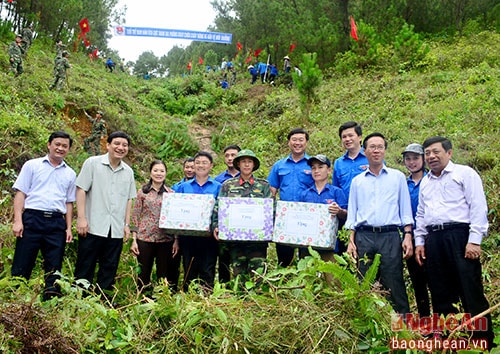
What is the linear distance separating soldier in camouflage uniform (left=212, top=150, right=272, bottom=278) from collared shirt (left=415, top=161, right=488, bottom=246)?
52.6 inches

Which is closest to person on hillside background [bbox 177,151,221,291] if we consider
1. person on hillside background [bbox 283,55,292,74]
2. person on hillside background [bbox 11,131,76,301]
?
person on hillside background [bbox 11,131,76,301]

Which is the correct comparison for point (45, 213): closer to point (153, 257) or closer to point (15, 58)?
point (153, 257)

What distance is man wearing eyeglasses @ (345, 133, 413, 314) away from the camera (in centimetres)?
357

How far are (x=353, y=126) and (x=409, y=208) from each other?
0.98m

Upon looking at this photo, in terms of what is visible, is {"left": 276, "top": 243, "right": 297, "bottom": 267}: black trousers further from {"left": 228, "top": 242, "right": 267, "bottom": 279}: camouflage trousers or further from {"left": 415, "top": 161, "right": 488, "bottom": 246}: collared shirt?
{"left": 415, "top": 161, "right": 488, "bottom": 246}: collared shirt

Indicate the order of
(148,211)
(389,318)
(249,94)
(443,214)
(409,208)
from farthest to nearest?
(249,94), (148,211), (409,208), (443,214), (389,318)

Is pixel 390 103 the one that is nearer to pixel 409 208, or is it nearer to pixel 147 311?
A: pixel 409 208

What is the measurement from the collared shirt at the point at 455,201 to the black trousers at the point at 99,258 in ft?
8.85

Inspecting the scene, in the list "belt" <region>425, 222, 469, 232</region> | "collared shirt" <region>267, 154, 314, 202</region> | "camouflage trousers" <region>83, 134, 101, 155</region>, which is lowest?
"belt" <region>425, 222, 469, 232</region>

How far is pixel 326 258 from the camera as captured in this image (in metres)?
4.11

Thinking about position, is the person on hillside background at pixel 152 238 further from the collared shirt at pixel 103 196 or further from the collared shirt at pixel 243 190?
the collared shirt at pixel 243 190

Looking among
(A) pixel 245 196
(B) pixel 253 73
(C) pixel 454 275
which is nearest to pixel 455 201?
(C) pixel 454 275

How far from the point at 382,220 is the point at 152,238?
2157 millimetres

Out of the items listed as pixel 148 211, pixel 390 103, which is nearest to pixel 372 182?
pixel 148 211
